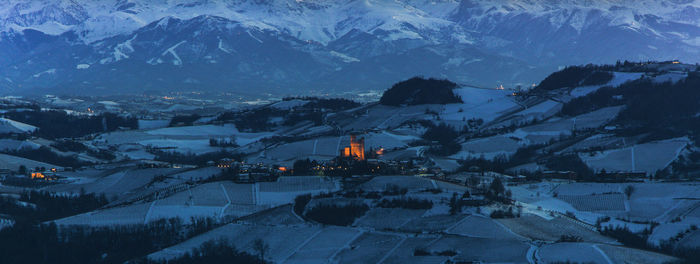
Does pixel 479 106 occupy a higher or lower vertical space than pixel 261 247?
higher

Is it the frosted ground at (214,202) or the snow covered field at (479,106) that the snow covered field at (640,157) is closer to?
the frosted ground at (214,202)

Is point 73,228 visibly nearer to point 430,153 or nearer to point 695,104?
point 430,153

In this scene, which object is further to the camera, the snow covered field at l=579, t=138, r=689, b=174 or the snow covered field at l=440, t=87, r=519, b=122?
the snow covered field at l=440, t=87, r=519, b=122

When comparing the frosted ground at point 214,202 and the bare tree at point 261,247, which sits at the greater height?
the frosted ground at point 214,202

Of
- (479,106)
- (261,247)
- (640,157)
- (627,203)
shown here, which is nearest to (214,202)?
(261,247)

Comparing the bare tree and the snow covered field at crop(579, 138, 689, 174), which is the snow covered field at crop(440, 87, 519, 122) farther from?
the bare tree

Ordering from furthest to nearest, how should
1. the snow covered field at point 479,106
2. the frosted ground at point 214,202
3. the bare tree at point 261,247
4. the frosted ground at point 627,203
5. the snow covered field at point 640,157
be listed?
the snow covered field at point 479,106, the snow covered field at point 640,157, the frosted ground at point 214,202, the frosted ground at point 627,203, the bare tree at point 261,247

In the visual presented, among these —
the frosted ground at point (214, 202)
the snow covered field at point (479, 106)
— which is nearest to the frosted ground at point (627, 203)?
the frosted ground at point (214, 202)

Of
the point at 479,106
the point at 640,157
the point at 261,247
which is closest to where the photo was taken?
the point at 261,247

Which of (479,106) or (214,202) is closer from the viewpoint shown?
(214,202)

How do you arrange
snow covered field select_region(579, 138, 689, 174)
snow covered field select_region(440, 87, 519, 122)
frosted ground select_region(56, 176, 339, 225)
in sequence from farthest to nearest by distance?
snow covered field select_region(440, 87, 519, 122) < snow covered field select_region(579, 138, 689, 174) < frosted ground select_region(56, 176, 339, 225)

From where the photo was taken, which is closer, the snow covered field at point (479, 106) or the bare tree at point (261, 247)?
the bare tree at point (261, 247)

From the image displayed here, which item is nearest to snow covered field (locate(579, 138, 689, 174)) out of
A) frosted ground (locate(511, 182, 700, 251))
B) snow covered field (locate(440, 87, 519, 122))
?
frosted ground (locate(511, 182, 700, 251))

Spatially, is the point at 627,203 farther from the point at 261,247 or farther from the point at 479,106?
the point at 479,106
